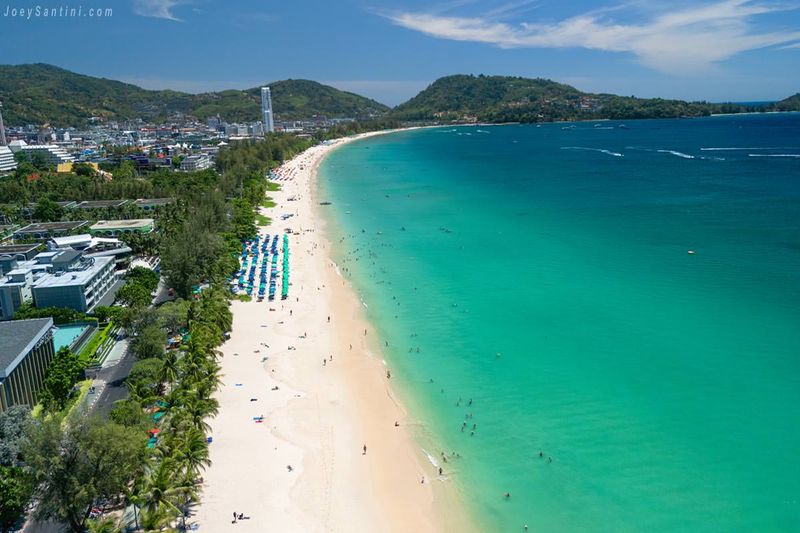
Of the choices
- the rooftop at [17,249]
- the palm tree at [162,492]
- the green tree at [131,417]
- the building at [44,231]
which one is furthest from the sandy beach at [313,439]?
the building at [44,231]

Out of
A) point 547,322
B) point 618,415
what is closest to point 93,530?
point 618,415

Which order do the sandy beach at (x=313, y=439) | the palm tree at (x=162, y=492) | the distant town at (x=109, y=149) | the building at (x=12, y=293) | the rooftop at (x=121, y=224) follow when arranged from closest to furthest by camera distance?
the palm tree at (x=162, y=492)
the sandy beach at (x=313, y=439)
the building at (x=12, y=293)
the rooftop at (x=121, y=224)
the distant town at (x=109, y=149)

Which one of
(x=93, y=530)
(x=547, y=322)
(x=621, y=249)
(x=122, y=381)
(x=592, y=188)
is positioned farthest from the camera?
(x=592, y=188)

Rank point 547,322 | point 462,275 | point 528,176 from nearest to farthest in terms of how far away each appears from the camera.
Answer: point 547,322
point 462,275
point 528,176

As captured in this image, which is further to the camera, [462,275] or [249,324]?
[462,275]

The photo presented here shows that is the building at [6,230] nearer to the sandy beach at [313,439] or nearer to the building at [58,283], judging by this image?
the building at [58,283]

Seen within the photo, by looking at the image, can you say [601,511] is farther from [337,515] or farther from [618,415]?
[337,515]
